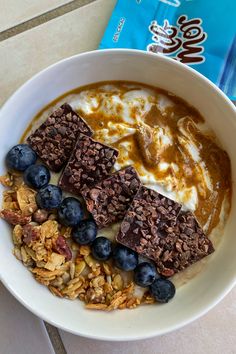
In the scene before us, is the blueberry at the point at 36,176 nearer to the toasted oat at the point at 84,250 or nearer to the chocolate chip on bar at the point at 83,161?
the chocolate chip on bar at the point at 83,161

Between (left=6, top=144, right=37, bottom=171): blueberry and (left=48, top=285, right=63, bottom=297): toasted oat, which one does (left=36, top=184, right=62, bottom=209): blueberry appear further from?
(left=48, top=285, right=63, bottom=297): toasted oat

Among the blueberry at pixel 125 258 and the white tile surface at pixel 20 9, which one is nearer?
the blueberry at pixel 125 258

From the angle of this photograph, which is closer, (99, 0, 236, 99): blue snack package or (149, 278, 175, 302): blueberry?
(149, 278, 175, 302): blueberry

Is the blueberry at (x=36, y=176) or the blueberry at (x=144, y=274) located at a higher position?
the blueberry at (x=36, y=176)

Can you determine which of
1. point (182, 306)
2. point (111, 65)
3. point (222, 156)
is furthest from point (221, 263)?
point (111, 65)

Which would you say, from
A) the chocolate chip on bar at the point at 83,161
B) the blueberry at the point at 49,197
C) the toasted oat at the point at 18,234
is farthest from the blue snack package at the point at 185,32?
the toasted oat at the point at 18,234

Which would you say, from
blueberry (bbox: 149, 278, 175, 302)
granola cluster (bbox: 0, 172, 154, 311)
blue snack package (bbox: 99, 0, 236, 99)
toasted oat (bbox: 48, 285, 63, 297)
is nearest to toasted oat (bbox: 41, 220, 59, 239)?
granola cluster (bbox: 0, 172, 154, 311)

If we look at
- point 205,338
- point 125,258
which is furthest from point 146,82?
point 205,338
